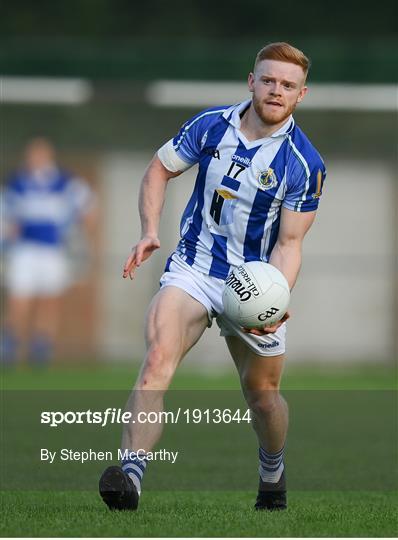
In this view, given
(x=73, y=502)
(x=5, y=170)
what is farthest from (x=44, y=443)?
(x=5, y=170)

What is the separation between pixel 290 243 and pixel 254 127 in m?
0.59

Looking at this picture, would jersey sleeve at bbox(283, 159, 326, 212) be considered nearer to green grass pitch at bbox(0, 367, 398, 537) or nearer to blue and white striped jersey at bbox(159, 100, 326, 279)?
blue and white striped jersey at bbox(159, 100, 326, 279)

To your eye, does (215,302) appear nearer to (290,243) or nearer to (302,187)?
(290,243)

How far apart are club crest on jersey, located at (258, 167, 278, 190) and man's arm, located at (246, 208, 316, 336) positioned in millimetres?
132

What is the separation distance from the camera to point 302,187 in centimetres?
612

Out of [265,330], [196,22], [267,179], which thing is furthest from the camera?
[196,22]

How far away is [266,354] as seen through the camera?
6137 mm

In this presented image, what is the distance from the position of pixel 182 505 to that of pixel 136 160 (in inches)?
457

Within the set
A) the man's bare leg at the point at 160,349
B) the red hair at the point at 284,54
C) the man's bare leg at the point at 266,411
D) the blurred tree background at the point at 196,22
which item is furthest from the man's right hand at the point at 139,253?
the blurred tree background at the point at 196,22

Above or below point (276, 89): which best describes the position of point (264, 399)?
below

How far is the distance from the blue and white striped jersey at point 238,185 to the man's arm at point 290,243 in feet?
0.13

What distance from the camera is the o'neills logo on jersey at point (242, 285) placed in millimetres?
5801

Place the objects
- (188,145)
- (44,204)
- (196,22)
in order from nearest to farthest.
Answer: (188,145), (44,204), (196,22)

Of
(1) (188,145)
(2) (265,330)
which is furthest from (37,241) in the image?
(2) (265,330)
